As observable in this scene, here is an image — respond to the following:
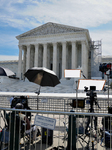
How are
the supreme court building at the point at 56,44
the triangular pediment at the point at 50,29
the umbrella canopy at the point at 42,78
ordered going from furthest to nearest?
1. the triangular pediment at the point at 50,29
2. the supreme court building at the point at 56,44
3. the umbrella canopy at the point at 42,78

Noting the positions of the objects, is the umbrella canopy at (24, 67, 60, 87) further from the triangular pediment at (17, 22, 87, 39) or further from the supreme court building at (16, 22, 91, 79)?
the triangular pediment at (17, 22, 87, 39)

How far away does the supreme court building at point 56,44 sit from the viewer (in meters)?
37.0

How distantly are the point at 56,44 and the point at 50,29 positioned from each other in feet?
15.5

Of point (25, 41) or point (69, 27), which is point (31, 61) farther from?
point (69, 27)

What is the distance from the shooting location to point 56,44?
38.8 meters

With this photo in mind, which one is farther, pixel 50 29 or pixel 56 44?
pixel 50 29

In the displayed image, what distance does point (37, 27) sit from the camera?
4041 centimetres

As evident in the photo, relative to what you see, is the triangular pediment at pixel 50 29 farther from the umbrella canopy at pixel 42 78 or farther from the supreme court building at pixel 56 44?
the umbrella canopy at pixel 42 78

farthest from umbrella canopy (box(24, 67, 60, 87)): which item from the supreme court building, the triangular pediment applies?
the triangular pediment

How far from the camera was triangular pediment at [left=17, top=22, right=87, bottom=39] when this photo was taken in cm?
3759

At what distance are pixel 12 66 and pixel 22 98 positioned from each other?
48138mm

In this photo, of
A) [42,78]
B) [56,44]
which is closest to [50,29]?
[56,44]

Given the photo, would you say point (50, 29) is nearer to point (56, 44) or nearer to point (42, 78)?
point (56, 44)

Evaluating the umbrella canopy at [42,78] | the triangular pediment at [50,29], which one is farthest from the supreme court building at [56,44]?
the umbrella canopy at [42,78]
